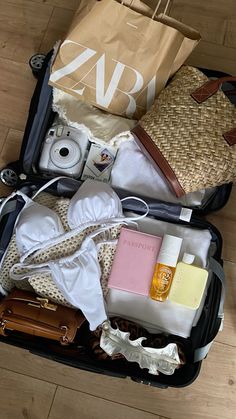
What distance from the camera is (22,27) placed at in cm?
136

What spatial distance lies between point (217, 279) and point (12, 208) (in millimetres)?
472

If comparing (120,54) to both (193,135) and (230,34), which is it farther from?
(230,34)

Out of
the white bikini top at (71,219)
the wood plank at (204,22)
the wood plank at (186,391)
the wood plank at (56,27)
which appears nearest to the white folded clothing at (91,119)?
the white bikini top at (71,219)

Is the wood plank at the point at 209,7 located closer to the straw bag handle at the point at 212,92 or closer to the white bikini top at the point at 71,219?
the straw bag handle at the point at 212,92

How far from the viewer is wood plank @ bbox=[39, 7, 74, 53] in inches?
52.7

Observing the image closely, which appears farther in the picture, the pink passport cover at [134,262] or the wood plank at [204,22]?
the wood plank at [204,22]

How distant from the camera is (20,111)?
1.32m

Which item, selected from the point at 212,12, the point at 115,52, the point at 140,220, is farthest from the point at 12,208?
the point at 212,12

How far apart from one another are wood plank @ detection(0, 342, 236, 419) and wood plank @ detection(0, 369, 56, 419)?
0.14ft

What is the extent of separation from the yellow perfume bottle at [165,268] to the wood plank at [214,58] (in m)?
0.52

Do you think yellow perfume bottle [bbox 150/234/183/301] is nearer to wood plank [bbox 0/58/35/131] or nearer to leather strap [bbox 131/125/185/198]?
leather strap [bbox 131/125/185/198]

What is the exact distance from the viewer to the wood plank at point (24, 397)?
118cm

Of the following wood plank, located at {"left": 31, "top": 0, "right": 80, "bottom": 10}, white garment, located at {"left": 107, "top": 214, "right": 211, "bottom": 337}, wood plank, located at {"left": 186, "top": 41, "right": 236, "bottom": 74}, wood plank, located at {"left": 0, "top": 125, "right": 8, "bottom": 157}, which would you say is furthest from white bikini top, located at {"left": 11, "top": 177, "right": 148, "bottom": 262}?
wood plank, located at {"left": 31, "top": 0, "right": 80, "bottom": 10}

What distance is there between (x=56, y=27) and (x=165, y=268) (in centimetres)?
75
